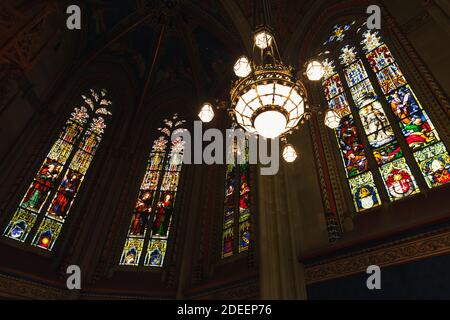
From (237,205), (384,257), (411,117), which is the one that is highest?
(411,117)

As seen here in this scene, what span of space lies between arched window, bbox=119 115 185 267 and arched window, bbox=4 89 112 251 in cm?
180

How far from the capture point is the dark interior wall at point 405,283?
13.6 feet

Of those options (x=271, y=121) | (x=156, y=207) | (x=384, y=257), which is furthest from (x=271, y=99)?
(x=156, y=207)

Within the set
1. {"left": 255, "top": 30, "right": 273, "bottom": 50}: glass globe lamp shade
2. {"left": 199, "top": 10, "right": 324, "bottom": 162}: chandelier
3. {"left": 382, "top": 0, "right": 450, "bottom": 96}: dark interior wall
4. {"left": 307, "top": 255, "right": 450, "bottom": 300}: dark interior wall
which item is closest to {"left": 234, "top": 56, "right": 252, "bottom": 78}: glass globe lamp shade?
{"left": 199, "top": 10, "right": 324, "bottom": 162}: chandelier

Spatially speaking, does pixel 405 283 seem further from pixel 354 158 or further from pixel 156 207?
pixel 156 207

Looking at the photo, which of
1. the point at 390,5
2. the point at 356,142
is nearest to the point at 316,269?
the point at 356,142

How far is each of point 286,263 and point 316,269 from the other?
506 millimetres

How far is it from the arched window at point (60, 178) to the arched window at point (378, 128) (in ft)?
23.6

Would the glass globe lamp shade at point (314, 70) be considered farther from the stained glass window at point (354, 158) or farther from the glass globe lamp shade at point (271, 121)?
the stained glass window at point (354, 158)

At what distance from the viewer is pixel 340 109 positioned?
7.24 metres

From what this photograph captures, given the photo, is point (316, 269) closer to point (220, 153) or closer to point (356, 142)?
point (356, 142)

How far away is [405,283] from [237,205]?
443 cm

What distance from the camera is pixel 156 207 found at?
951 centimetres

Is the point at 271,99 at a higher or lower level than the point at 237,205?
lower
